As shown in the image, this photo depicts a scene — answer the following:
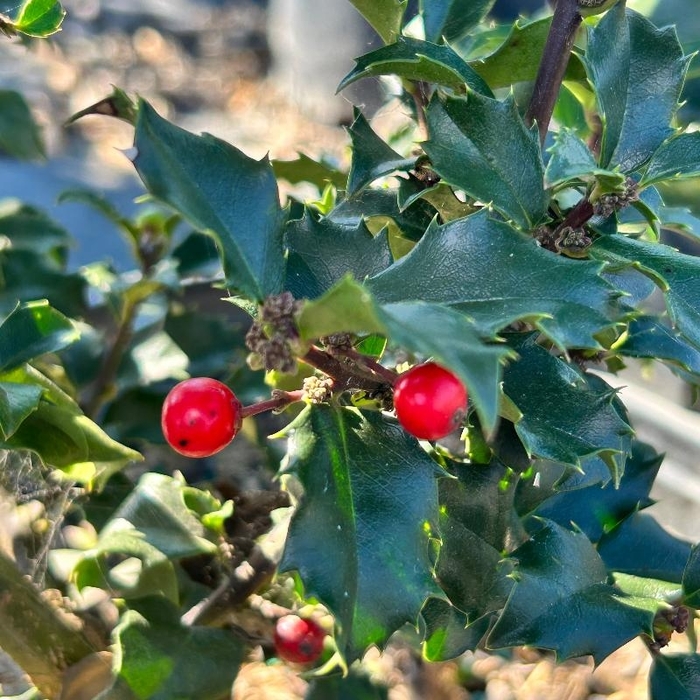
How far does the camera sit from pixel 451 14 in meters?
0.69

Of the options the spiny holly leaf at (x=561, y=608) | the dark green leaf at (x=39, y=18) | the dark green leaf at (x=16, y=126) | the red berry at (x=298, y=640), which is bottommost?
the red berry at (x=298, y=640)

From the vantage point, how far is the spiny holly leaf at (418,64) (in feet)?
1.79

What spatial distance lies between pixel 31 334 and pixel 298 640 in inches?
15.1

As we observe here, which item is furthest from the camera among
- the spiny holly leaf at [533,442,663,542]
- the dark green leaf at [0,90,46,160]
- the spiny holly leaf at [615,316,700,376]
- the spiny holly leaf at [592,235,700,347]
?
the dark green leaf at [0,90,46,160]

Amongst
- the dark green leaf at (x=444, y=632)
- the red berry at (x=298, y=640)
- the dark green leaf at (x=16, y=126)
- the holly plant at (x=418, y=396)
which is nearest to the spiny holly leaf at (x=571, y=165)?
the holly plant at (x=418, y=396)

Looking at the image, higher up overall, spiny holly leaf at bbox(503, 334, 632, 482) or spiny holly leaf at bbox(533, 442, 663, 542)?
spiny holly leaf at bbox(503, 334, 632, 482)

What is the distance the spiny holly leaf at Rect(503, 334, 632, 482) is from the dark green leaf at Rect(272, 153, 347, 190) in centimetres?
37

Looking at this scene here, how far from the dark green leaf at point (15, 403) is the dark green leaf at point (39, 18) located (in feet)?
0.92

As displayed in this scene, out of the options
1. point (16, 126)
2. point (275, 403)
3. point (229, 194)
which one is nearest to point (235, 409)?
point (275, 403)

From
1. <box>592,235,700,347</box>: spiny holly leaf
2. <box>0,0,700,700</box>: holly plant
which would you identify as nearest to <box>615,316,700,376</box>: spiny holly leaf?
<box>0,0,700,700</box>: holly plant

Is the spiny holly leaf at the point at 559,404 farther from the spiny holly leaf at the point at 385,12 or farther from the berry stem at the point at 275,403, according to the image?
the spiny holly leaf at the point at 385,12

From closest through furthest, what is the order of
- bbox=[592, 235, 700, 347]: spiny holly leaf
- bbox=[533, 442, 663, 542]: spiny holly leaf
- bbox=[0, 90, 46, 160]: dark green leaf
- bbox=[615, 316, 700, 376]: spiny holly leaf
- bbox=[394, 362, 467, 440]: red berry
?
bbox=[394, 362, 467, 440]: red berry < bbox=[592, 235, 700, 347]: spiny holly leaf < bbox=[615, 316, 700, 376]: spiny holly leaf < bbox=[533, 442, 663, 542]: spiny holly leaf < bbox=[0, 90, 46, 160]: dark green leaf

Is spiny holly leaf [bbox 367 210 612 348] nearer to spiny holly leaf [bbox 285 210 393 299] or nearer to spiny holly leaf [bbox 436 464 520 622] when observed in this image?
spiny holly leaf [bbox 285 210 393 299]

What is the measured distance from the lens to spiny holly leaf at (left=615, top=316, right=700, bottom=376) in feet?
2.05
